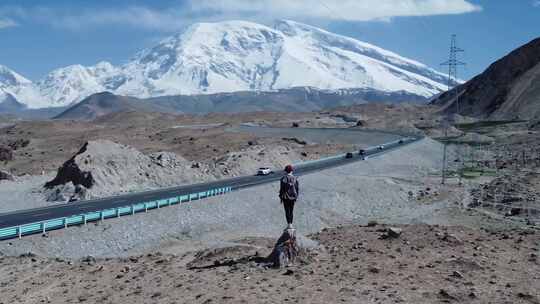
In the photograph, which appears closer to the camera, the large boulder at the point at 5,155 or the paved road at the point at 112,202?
the paved road at the point at 112,202

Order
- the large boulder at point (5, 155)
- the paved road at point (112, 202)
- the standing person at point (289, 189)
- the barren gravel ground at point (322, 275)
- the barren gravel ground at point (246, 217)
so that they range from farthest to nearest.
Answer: the large boulder at point (5, 155) → the paved road at point (112, 202) → the barren gravel ground at point (246, 217) → the standing person at point (289, 189) → the barren gravel ground at point (322, 275)

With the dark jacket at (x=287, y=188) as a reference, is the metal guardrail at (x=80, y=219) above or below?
below

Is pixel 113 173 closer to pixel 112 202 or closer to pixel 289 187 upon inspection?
pixel 112 202

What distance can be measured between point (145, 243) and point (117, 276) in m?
13.4

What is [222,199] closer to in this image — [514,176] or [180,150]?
[514,176]

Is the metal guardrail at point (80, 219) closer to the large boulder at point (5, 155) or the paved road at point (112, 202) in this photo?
the paved road at point (112, 202)

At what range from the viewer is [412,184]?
66.0m

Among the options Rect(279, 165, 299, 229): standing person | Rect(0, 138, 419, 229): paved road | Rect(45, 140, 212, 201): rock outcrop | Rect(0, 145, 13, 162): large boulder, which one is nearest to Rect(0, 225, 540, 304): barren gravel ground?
Rect(279, 165, 299, 229): standing person

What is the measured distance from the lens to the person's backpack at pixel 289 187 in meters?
20.0

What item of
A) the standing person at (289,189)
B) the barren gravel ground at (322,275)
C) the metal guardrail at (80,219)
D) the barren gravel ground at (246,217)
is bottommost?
the barren gravel ground at (246,217)

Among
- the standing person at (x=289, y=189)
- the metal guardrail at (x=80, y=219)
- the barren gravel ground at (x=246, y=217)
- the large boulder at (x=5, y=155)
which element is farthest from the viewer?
the large boulder at (x=5, y=155)

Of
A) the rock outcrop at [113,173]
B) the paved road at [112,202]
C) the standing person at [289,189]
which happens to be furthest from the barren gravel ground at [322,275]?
the rock outcrop at [113,173]

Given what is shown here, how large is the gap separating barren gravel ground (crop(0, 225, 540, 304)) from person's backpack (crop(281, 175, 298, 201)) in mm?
1940

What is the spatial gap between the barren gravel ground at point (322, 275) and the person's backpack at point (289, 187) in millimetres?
1940
